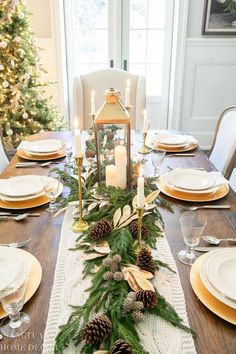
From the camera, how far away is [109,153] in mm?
1248

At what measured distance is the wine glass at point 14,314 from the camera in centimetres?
68

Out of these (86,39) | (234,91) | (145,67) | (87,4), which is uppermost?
(87,4)

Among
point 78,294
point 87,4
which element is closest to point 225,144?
point 78,294

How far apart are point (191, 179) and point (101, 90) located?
1274 mm

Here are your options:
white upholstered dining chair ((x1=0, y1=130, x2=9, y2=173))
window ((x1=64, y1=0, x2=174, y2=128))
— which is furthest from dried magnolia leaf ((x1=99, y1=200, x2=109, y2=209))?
window ((x1=64, y1=0, x2=174, y2=128))

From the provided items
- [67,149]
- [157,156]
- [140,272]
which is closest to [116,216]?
[140,272]

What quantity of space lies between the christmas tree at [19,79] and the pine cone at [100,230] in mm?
2194

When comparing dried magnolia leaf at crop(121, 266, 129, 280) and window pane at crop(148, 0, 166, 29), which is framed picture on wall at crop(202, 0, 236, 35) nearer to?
window pane at crop(148, 0, 166, 29)

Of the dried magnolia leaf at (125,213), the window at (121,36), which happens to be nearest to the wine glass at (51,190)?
the dried magnolia leaf at (125,213)

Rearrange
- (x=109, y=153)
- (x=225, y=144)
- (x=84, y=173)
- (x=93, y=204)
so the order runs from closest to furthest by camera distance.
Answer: (x=93, y=204), (x=109, y=153), (x=84, y=173), (x=225, y=144)

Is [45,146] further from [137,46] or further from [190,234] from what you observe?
[137,46]

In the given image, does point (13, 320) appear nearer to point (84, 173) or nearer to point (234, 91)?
point (84, 173)

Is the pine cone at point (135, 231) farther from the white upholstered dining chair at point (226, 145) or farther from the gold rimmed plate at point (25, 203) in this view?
the white upholstered dining chair at point (226, 145)

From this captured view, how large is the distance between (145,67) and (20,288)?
3.43 metres
